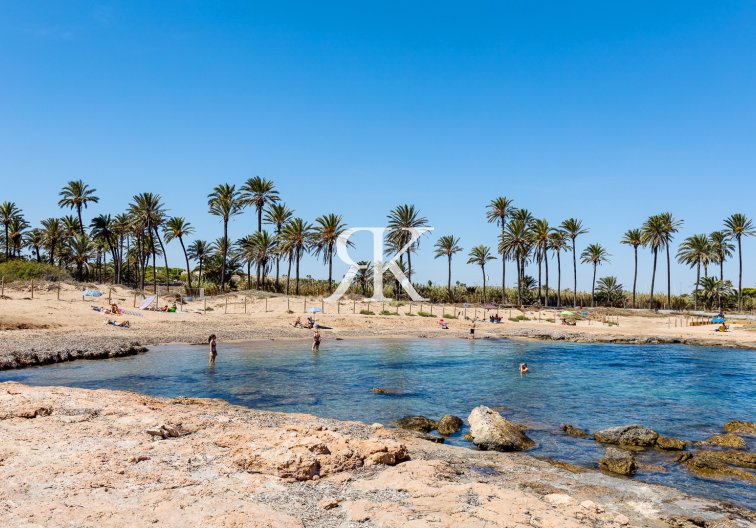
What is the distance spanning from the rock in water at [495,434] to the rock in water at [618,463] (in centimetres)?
227

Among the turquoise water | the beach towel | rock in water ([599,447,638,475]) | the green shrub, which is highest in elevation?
the green shrub

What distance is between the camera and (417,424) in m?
16.7

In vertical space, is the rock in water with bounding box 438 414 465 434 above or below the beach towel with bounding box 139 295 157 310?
below

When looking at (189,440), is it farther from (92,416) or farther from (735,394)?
(735,394)

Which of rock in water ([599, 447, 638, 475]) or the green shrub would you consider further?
the green shrub

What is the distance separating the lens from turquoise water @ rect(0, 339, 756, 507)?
1817cm

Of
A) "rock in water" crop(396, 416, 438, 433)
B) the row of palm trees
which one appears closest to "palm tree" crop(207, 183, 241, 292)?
the row of palm trees

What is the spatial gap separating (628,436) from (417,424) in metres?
6.43

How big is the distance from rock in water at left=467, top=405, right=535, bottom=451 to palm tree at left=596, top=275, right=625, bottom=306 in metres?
93.9

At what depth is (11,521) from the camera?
7.30m

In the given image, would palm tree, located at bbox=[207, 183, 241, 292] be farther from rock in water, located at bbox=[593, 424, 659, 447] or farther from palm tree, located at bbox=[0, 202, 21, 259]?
rock in water, located at bbox=[593, 424, 659, 447]

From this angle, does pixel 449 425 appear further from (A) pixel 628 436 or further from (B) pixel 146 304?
(B) pixel 146 304

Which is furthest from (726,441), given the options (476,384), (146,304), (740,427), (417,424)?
(146,304)

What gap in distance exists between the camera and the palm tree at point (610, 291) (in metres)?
100
